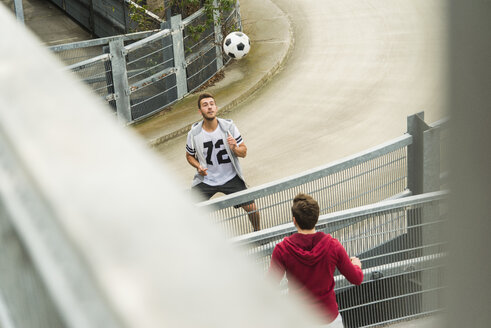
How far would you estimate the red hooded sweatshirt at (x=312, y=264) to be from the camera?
453 centimetres

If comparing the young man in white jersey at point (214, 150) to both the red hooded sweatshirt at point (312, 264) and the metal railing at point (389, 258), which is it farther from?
the red hooded sweatshirt at point (312, 264)

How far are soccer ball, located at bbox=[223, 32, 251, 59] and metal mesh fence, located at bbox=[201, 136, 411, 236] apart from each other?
19.6 ft

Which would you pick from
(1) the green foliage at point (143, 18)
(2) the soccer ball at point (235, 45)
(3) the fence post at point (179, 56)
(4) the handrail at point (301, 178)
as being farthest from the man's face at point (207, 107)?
(1) the green foliage at point (143, 18)

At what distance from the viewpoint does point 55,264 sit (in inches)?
24.1

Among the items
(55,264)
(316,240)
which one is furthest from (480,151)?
(316,240)

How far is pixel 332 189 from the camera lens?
753 cm

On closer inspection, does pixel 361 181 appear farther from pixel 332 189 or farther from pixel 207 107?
pixel 207 107

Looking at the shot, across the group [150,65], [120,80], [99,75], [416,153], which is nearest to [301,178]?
[416,153]

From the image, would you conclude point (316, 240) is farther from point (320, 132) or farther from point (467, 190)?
point (320, 132)

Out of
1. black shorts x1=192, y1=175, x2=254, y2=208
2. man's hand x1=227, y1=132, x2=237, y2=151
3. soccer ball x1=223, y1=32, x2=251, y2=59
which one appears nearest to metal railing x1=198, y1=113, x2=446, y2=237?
black shorts x1=192, y1=175, x2=254, y2=208

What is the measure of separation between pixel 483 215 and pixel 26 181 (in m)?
0.40

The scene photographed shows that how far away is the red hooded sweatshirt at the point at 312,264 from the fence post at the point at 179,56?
8.38 metres

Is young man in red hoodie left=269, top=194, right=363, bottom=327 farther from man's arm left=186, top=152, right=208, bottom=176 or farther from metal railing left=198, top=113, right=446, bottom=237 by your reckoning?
man's arm left=186, top=152, right=208, bottom=176

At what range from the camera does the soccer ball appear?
43.8ft
